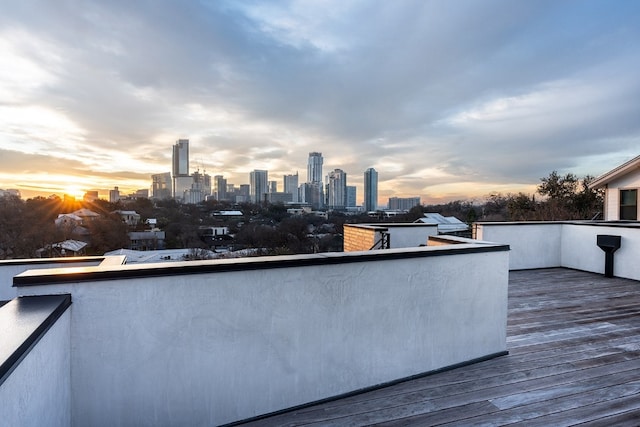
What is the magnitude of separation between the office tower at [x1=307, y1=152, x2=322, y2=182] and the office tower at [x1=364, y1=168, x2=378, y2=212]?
337 centimetres

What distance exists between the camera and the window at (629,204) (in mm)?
9508

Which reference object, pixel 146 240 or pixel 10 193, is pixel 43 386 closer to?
pixel 10 193

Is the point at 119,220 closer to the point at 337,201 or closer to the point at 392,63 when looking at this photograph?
the point at 337,201

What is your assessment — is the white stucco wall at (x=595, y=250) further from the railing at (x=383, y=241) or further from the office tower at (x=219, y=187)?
the office tower at (x=219, y=187)

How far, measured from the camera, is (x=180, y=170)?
2248 cm

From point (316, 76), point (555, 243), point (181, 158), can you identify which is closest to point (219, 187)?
point (181, 158)

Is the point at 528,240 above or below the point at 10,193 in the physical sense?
below

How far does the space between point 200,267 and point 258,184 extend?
83.3 feet

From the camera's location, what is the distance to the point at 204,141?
12.1m

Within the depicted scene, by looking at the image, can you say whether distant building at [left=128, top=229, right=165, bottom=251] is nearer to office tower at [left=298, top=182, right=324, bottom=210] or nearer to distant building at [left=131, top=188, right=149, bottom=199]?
distant building at [left=131, top=188, right=149, bottom=199]

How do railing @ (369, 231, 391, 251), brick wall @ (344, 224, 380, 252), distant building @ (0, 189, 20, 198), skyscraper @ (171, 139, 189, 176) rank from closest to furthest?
railing @ (369, 231, 391, 251), brick wall @ (344, 224, 380, 252), distant building @ (0, 189, 20, 198), skyscraper @ (171, 139, 189, 176)

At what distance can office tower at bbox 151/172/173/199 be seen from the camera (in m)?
23.8

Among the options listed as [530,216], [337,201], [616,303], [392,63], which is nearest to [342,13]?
[392,63]

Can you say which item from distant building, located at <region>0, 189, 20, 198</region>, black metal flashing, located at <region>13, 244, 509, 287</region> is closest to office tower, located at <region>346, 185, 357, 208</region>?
distant building, located at <region>0, 189, 20, 198</region>
